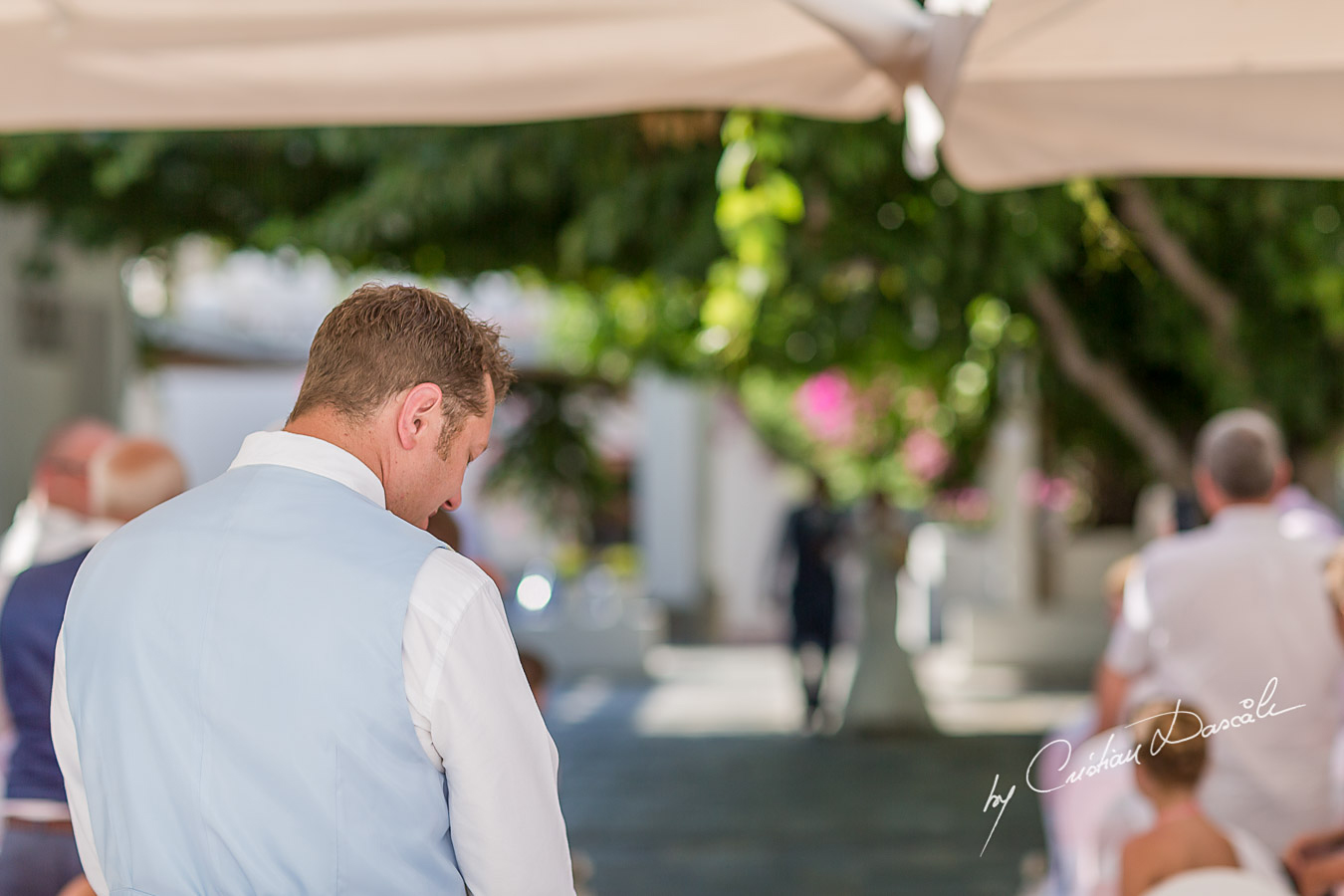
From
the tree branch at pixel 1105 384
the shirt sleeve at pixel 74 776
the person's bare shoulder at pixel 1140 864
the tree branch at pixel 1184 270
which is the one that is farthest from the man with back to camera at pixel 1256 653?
the tree branch at pixel 1105 384

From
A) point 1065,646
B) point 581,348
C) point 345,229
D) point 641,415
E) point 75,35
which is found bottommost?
point 1065,646

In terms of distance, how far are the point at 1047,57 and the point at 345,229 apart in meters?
5.12

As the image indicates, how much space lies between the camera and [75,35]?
2.85 meters

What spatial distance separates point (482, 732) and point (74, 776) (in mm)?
565

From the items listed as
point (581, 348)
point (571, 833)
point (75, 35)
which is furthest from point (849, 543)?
point (75, 35)

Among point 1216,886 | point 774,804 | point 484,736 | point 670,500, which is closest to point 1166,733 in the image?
point 1216,886

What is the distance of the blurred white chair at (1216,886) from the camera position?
240cm

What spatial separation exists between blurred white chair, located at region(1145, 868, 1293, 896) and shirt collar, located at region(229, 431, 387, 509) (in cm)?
162

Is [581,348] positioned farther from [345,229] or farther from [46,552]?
[46,552]

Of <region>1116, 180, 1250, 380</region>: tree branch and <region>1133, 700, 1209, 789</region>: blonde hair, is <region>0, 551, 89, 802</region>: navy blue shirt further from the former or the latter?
<region>1116, 180, 1250, 380</region>: tree branch

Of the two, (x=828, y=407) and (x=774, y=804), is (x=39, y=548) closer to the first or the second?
(x=774, y=804)

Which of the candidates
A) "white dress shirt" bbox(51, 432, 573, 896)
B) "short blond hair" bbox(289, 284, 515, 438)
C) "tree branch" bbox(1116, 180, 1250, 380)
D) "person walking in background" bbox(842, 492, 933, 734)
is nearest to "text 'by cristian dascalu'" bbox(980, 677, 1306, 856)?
"white dress shirt" bbox(51, 432, 573, 896)

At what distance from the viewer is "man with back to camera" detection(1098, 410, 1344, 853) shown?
10.8ft

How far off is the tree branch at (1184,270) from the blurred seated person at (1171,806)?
13.3ft
